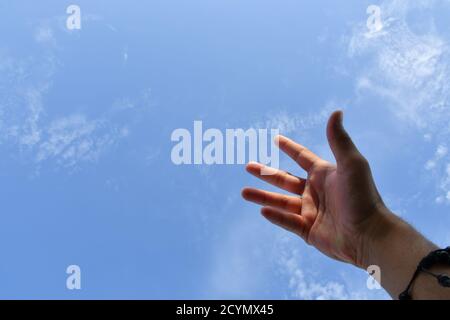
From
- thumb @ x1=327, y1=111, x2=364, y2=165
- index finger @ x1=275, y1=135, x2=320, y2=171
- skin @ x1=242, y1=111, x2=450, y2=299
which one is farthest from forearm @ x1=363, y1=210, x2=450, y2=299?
index finger @ x1=275, y1=135, x2=320, y2=171

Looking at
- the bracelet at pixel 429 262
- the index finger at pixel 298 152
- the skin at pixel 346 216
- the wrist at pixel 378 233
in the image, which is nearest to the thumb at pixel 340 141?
the skin at pixel 346 216

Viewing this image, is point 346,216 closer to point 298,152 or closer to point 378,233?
point 378,233

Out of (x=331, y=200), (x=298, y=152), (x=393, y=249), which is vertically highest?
(x=298, y=152)

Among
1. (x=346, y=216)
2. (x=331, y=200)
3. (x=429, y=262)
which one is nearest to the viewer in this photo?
(x=429, y=262)

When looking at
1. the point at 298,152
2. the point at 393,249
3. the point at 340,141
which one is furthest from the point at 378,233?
the point at 298,152

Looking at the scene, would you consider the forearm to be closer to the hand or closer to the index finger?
the hand
